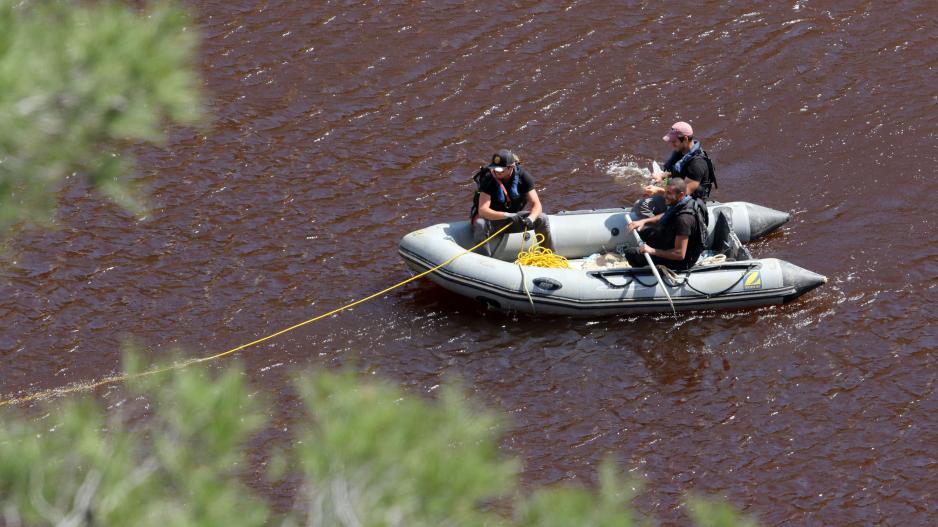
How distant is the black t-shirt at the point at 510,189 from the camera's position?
1096 cm

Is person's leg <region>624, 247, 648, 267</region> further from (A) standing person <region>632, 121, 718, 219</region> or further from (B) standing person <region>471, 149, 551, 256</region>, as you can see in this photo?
(B) standing person <region>471, 149, 551, 256</region>

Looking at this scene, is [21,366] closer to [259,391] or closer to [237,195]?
[259,391]

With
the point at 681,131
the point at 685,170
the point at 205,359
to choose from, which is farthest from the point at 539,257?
the point at 205,359

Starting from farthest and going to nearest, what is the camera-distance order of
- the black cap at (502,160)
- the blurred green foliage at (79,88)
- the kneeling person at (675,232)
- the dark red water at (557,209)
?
the black cap at (502,160)
the kneeling person at (675,232)
the dark red water at (557,209)
the blurred green foliage at (79,88)

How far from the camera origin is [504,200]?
1107 centimetres

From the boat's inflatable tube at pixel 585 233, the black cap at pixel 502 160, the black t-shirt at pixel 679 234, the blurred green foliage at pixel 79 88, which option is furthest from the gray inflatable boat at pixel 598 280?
the blurred green foliage at pixel 79 88

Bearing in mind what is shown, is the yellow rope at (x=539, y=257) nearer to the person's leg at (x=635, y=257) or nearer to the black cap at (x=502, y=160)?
the person's leg at (x=635, y=257)

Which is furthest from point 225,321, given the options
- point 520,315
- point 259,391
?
point 520,315

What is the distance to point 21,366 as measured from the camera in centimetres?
1016

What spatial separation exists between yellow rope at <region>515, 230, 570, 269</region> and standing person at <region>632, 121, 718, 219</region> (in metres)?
0.90

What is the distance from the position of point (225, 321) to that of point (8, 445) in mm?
7115

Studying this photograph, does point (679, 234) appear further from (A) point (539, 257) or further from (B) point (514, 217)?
(B) point (514, 217)

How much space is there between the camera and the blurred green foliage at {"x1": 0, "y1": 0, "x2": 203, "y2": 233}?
367 centimetres

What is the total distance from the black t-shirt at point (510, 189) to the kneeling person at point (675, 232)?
3.40 feet
